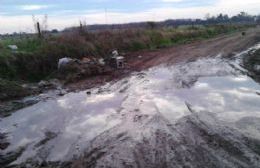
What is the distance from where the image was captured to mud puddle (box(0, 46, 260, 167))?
594cm

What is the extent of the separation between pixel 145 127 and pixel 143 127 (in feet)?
0.15

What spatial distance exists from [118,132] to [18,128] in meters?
2.57

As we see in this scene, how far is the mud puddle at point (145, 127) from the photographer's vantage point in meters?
5.94

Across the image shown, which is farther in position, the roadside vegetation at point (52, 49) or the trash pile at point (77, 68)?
the trash pile at point (77, 68)

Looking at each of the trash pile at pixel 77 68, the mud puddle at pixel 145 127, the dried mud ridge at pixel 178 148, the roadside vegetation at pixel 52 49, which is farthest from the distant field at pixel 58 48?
the dried mud ridge at pixel 178 148

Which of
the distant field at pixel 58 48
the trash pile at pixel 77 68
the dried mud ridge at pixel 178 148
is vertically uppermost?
the distant field at pixel 58 48

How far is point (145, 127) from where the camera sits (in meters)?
7.47

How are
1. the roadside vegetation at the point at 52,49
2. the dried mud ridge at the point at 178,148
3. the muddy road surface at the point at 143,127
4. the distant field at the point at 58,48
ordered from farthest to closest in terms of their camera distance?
the distant field at the point at 58,48 → the roadside vegetation at the point at 52,49 → the muddy road surface at the point at 143,127 → the dried mud ridge at the point at 178,148

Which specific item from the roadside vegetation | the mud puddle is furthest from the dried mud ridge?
the roadside vegetation

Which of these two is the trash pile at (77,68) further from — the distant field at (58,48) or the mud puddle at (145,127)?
the mud puddle at (145,127)

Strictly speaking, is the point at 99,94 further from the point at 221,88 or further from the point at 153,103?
the point at 221,88

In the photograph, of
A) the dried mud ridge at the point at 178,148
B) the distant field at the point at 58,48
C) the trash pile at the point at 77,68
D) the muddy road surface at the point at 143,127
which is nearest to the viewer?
the dried mud ridge at the point at 178,148

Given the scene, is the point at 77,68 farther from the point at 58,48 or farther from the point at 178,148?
the point at 178,148

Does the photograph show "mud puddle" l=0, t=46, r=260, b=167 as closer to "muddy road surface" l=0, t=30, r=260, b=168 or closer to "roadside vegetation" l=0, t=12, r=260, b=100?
"muddy road surface" l=0, t=30, r=260, b=168
